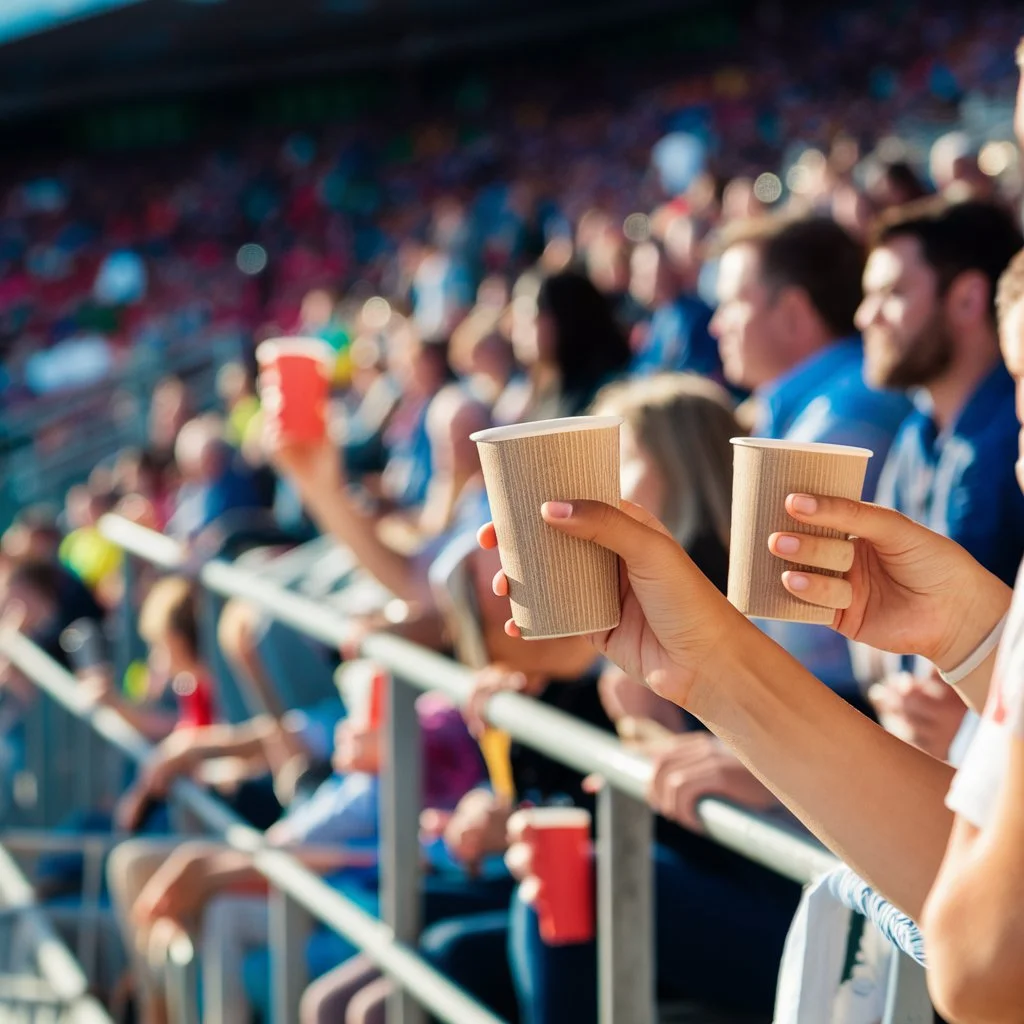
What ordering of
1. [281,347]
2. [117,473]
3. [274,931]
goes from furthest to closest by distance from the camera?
[117,473] → [281,347] → [274,931]

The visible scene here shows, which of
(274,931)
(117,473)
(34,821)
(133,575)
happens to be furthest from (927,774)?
(117,473)

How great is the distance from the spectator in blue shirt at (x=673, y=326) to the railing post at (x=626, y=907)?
3053mm

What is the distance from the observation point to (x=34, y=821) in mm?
3805

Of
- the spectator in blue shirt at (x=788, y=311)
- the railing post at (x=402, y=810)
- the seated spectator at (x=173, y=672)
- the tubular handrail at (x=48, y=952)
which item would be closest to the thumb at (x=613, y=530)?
the railing post at (x=402, y=810)

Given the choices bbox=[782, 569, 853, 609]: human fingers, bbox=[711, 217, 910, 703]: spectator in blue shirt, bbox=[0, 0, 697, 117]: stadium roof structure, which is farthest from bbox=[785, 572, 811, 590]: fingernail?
bbox=[0, 0, 697, 117]: stadium roof structure

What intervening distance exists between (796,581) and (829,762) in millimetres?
120

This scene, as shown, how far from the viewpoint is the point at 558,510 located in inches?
37.5

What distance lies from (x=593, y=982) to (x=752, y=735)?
0.82 meters

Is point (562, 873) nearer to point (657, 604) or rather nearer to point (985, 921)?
point (657, 604)

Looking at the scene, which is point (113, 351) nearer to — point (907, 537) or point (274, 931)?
point (274, 931)

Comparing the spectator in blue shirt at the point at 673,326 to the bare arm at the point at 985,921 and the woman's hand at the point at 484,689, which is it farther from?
the bare arm at the point at 985,921

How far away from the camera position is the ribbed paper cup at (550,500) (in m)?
0.97

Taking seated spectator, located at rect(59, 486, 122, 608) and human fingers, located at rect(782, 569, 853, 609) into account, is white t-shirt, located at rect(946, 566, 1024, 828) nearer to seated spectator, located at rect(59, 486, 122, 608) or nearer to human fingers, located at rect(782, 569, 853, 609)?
human fingers, located at rect(782, 569, 853, 609)

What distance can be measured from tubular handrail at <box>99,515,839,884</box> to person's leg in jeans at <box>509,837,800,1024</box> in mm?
69
